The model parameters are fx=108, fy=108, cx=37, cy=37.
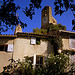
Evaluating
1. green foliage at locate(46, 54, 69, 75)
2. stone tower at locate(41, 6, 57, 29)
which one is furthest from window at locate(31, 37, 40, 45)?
stone tower at locate(41, 6, 57, 29)

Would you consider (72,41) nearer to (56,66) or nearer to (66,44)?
(66,44)

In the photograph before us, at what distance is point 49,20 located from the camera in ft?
108

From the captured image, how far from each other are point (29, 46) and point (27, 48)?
0.29 metres

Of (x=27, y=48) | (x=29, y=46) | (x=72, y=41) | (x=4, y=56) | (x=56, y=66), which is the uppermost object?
(x=72, y=41)

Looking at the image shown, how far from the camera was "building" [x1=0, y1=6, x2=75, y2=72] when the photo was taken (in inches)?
388

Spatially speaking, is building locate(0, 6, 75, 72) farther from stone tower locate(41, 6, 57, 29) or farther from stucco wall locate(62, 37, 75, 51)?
stone tower locate(41, 6, 57, 29)

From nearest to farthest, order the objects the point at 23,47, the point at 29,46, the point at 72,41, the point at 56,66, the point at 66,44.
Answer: the point at 56,66, the point at 23,47, the point at 29,46, the point at 66,44, the point at 72,41

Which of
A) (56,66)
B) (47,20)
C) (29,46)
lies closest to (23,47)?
(29,46)

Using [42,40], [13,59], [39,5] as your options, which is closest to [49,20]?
[42,40]

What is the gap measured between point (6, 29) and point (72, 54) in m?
8.71

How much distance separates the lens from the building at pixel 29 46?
388 inches

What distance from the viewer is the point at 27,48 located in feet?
33.9

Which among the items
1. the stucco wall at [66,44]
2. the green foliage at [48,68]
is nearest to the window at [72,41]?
the stucco wall at [66,44]

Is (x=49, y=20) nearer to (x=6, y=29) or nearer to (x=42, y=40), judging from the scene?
(x=42, y=40)
